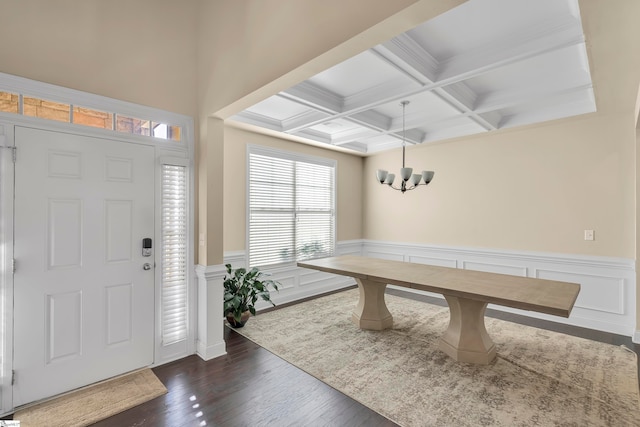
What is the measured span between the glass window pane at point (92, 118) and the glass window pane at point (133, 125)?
0.22 feet

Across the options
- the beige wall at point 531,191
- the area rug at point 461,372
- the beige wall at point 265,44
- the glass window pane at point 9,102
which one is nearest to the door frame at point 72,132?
the glass window pane at point 9,102

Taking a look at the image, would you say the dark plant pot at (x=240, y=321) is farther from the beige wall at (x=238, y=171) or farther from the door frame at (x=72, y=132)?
the beige wall at (x=238, y=171)

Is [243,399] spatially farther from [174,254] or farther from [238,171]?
[238,171]

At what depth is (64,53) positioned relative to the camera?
2354 mm

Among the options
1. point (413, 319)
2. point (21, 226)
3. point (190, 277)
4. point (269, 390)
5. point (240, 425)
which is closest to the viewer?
point (240, 425)

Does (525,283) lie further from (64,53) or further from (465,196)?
(64,53)

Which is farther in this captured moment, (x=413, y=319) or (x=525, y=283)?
(x=413, y=319)

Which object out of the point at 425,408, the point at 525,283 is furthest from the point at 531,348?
the point at 425,408

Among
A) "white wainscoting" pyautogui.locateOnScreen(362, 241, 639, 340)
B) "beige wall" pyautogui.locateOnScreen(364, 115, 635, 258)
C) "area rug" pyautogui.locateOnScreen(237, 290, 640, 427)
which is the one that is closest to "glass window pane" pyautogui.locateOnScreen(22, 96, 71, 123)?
"area rug" pyautogui.locateOnScreen(237, 290, 640, 427)

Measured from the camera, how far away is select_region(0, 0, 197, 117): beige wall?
2.20 meters

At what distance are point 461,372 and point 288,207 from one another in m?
3.34

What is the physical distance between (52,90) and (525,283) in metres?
4.32

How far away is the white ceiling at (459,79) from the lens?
2.19 m

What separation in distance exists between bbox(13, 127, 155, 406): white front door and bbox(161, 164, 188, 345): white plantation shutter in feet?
0.40
